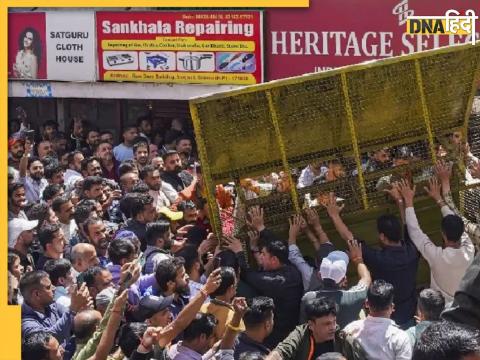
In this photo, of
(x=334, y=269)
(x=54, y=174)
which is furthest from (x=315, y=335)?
(x=54, y=174)

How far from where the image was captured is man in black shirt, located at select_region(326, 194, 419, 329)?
5.84m

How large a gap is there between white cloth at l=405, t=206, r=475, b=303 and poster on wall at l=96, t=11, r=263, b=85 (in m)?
5.92

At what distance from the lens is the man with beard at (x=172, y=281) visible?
5.26 metres

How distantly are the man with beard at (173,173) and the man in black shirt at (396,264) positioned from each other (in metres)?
3.31

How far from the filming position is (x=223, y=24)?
11.7 metres

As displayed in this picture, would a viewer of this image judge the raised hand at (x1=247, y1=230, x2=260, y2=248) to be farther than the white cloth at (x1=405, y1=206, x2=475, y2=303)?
Yes

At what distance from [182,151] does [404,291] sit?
4.91 meters

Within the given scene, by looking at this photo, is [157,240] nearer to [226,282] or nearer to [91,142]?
[226,282]

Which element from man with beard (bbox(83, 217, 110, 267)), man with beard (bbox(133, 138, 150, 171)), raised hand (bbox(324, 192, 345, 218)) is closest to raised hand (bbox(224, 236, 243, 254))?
raised hand (bbox(324, 192, 345, 218))

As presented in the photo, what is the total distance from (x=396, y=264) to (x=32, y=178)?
15.5ft

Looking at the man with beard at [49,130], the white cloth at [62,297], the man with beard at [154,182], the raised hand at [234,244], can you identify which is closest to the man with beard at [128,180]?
the man with beard at [154,182]

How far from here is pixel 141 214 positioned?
7020 mm

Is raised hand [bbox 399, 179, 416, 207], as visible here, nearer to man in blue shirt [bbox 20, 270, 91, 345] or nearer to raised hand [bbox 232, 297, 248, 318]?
raised hand [bbox 232, 297, 248, 318]

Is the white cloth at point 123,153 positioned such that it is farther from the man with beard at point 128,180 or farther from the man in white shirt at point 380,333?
the man in white shirt at point 380,333
